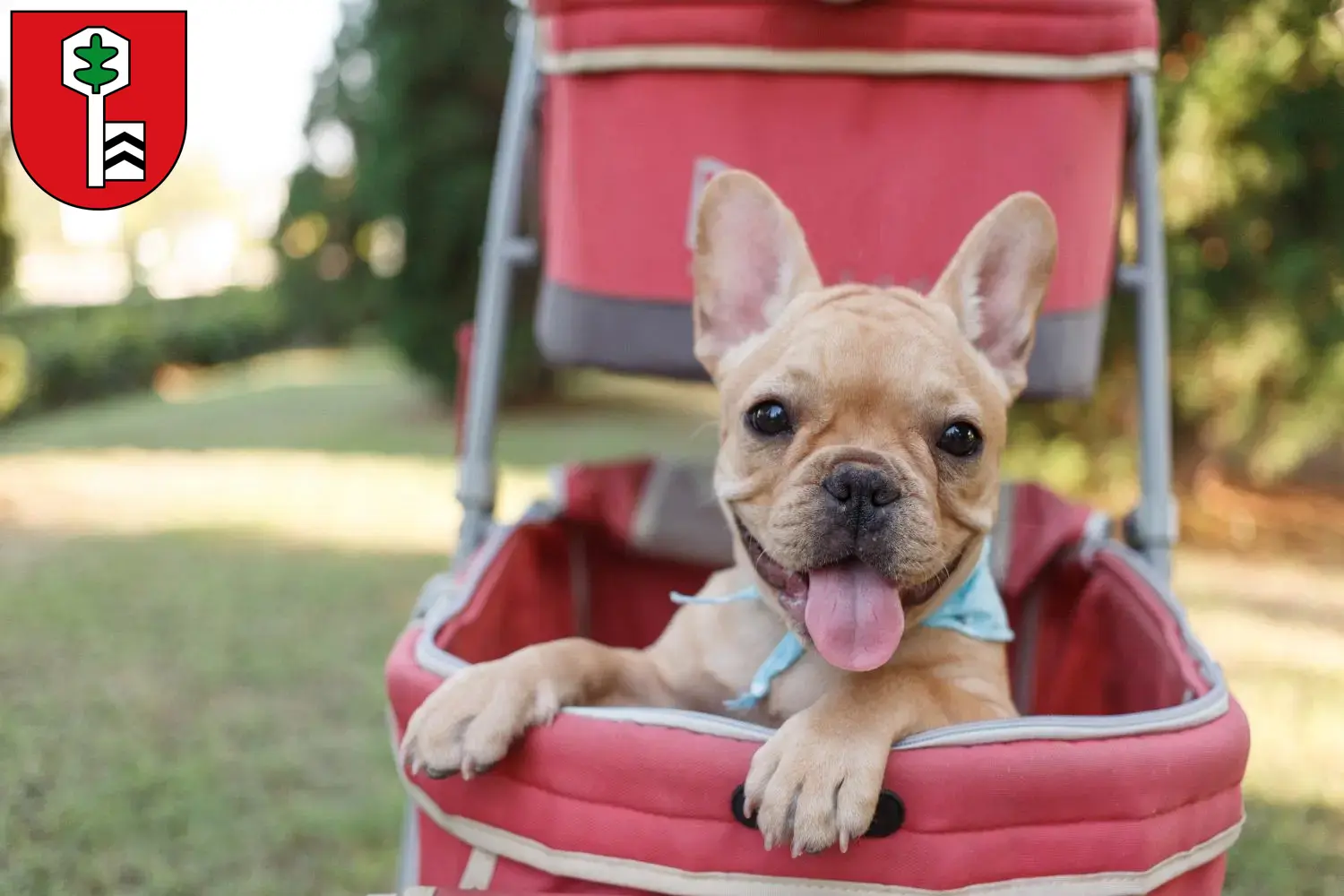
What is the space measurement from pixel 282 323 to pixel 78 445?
5412 millimetres

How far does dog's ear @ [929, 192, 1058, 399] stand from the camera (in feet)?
5.78

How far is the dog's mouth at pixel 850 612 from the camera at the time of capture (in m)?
1.49

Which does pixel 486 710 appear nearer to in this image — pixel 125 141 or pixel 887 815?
pixel 887 815

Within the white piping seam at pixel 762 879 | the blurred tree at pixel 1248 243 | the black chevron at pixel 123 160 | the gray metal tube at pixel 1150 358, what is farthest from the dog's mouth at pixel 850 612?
the blurred tree at pixel 1248 243

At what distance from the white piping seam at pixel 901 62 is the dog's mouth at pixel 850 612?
0.91 meters

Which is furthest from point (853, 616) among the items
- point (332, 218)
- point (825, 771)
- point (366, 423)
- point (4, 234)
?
point (332, 218)

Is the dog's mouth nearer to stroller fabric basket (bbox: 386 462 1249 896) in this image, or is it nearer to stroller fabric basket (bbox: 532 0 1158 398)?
stroller fabric basket (bbox: 386 462 1249 896)

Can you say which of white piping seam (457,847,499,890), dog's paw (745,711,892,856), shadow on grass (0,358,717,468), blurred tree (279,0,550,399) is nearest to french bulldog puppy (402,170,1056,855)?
dog's paw (745,711,892,856)

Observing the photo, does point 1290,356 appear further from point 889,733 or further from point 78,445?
point 78,445

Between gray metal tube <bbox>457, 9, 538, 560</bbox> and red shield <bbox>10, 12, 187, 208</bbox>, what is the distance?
663 mm

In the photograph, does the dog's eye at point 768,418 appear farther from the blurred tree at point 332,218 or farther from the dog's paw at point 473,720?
the blurred tree at point 332,218

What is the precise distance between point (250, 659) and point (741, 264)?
2505 millimetres

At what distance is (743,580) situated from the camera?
74.5 inches

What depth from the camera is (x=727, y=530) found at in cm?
262
